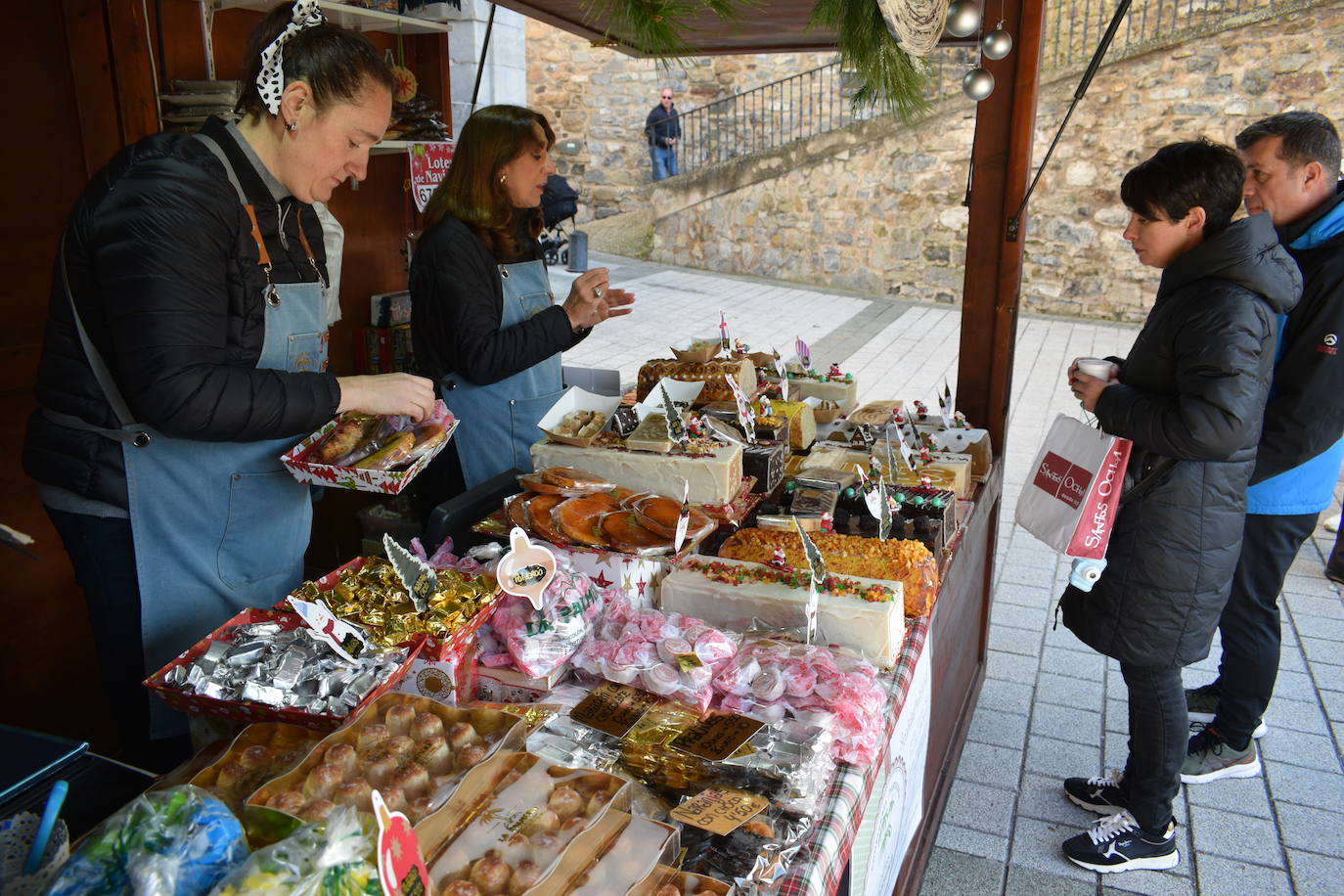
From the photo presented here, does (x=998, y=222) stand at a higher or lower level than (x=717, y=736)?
higher

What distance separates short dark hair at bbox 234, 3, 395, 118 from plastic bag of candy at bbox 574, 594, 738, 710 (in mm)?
1152

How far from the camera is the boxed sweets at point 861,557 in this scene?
215cm

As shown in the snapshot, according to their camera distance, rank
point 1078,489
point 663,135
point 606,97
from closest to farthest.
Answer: point 1078,489 → point 663,135 → point 606,97

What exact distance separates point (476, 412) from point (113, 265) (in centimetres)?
141

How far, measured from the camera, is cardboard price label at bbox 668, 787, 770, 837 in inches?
53.8

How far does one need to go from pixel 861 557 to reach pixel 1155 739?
1.21 meters

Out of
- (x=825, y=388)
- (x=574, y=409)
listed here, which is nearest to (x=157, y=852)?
(x=574, y=409)

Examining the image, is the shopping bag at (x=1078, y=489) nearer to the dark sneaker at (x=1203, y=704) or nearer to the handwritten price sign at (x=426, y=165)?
the dark sneaker at (x=1203, y=704)

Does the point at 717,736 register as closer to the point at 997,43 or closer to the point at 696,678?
the point at 696,678

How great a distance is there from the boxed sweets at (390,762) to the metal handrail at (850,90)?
9.89 m

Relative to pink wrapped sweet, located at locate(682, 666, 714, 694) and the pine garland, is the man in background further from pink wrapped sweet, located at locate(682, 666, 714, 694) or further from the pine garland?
pink wrapped sweet, located at locate(682, 666, 714, 694)

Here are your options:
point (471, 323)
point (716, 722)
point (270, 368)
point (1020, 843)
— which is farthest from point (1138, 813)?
point (270, 368)

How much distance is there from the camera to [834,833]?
1.46 meters

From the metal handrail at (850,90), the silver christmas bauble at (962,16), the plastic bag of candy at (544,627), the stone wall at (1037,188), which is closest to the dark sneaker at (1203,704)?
the silver christmas bauble at (962,16)
